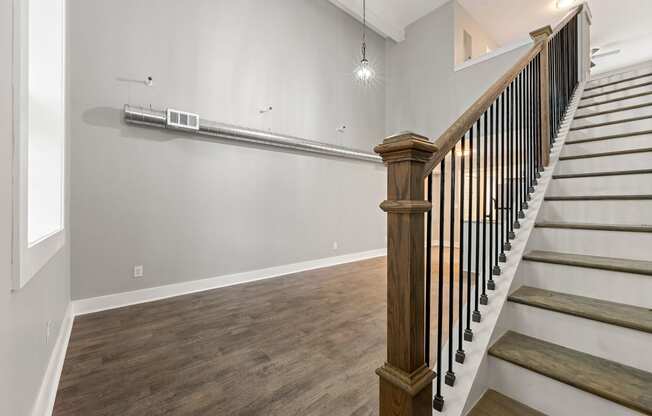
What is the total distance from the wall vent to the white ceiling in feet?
13.0

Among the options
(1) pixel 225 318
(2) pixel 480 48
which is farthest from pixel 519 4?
(1) pixel 225 318

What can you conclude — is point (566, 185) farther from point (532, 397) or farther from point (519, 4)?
point (519, 4)

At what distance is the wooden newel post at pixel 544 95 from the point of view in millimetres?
2180

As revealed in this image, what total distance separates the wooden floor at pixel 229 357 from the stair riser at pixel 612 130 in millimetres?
2063

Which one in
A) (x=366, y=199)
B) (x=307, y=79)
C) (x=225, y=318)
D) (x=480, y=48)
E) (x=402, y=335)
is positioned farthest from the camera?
(x=480, y=48)

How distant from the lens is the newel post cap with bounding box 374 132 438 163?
0.94 meters

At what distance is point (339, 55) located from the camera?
5.56 meters

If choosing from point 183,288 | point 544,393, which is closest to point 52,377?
point 183,288

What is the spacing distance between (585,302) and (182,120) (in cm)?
393

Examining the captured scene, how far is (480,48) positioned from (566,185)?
19.8 ft

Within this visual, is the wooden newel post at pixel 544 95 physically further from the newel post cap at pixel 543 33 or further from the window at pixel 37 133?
the window at pixel 37 133

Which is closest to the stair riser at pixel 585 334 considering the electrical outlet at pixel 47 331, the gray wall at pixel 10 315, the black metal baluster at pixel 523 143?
the black metal baluster at pixel 523 143

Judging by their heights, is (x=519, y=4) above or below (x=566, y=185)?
above

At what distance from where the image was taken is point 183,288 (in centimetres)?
348
